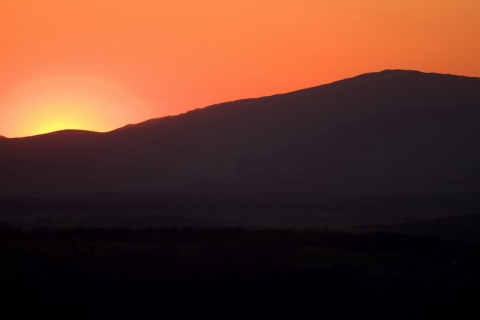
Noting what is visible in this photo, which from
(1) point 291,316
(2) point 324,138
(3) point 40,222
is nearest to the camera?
(1) point 291,316

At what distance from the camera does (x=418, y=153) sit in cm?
11231

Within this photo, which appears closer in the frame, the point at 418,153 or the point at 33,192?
the point at 33,192

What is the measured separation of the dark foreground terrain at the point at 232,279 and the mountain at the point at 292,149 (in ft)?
178

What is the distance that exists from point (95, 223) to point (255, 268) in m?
31.4

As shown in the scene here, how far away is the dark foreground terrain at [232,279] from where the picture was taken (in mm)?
22609

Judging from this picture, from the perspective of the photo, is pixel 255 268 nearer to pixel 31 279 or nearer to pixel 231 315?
pixel 231 315

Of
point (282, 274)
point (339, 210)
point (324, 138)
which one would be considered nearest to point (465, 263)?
point (282, 274)

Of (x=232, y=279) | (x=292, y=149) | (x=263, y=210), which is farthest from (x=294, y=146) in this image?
(x=232, y=279)

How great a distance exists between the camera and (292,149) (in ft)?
386

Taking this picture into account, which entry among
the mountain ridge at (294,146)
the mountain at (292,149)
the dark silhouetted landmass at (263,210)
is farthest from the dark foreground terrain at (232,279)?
the mountain ridge at (294,146)

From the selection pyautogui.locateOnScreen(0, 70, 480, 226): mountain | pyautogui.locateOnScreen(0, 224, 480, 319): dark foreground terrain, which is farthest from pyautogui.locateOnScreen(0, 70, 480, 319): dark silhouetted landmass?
pyautogui.locateOnScreen(0, 70, 480, 226): mountain

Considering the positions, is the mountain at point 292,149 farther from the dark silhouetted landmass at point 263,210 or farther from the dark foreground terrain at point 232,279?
the dark foreground terrain at point 232,279

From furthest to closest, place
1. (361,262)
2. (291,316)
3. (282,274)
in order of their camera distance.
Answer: (361,262)
(282,274)
(291,316)

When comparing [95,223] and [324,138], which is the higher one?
[324,138]
